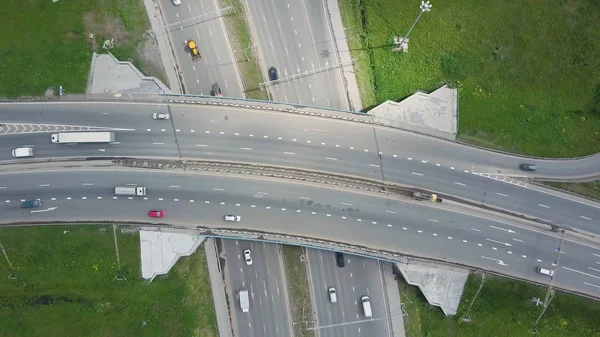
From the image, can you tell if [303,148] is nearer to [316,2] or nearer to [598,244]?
[316,2]

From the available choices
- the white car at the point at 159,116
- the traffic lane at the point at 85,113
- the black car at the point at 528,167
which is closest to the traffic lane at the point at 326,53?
the white car at the point at 159,116

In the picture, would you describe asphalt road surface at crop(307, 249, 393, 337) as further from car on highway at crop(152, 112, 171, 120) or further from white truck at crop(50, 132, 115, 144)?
white truck at crop(50, 132, 115, 144)

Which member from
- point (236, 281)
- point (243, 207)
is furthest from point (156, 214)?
point (236, 281)

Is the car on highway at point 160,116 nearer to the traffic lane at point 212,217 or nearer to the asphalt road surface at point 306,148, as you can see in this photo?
the asphalt road surface at point 306,148

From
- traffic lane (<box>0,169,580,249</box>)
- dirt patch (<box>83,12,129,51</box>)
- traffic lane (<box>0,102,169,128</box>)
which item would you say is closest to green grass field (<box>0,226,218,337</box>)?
traffic lane (<box>0,169,580,249</box>)

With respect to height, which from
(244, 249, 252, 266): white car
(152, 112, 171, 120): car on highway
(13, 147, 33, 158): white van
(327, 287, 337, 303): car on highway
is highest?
(152, 112, 171, 120): car on highway
